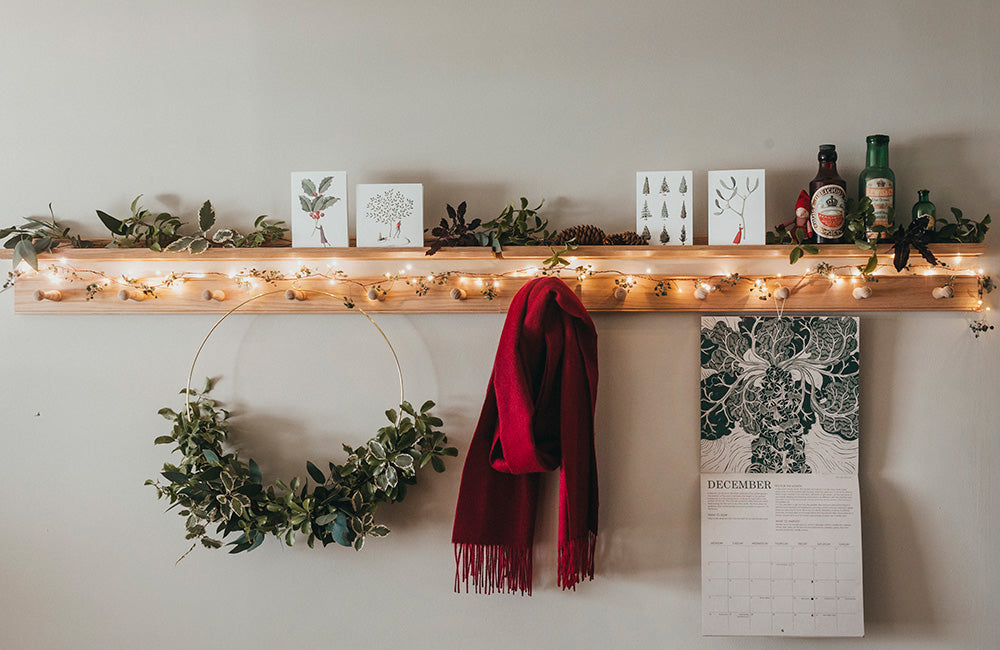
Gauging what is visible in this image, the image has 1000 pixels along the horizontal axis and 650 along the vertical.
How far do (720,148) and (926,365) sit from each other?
700 mm

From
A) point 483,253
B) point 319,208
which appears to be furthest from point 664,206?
point 319,208

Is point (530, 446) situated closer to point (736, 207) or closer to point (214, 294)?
point (736, 207)

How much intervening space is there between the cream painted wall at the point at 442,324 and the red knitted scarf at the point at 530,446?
0.09m

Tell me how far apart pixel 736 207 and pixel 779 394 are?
17.4 inches

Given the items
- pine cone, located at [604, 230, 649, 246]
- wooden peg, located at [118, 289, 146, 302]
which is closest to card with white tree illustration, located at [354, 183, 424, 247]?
pine cone, located at [604, 230, 649, 246]

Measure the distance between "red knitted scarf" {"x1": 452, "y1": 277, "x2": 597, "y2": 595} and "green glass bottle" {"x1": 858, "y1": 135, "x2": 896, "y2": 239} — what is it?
67 cm

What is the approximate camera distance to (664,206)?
58.2 inches

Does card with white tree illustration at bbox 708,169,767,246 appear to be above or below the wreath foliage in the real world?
above

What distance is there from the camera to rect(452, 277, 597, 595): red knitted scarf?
1407 mm

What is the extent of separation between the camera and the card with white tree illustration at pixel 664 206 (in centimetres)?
147

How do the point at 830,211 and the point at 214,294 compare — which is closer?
the point at 830,211

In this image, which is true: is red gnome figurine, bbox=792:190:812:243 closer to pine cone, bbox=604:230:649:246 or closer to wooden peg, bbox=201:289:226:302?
pine cone, bbox=604:230:649:246

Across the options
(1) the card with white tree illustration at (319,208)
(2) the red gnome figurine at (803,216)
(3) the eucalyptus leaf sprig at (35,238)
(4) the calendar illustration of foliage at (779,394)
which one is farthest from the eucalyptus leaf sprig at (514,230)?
(3) the eucalyptus leaf sprig at (35,238)

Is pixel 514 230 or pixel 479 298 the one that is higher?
pixel 514 230
